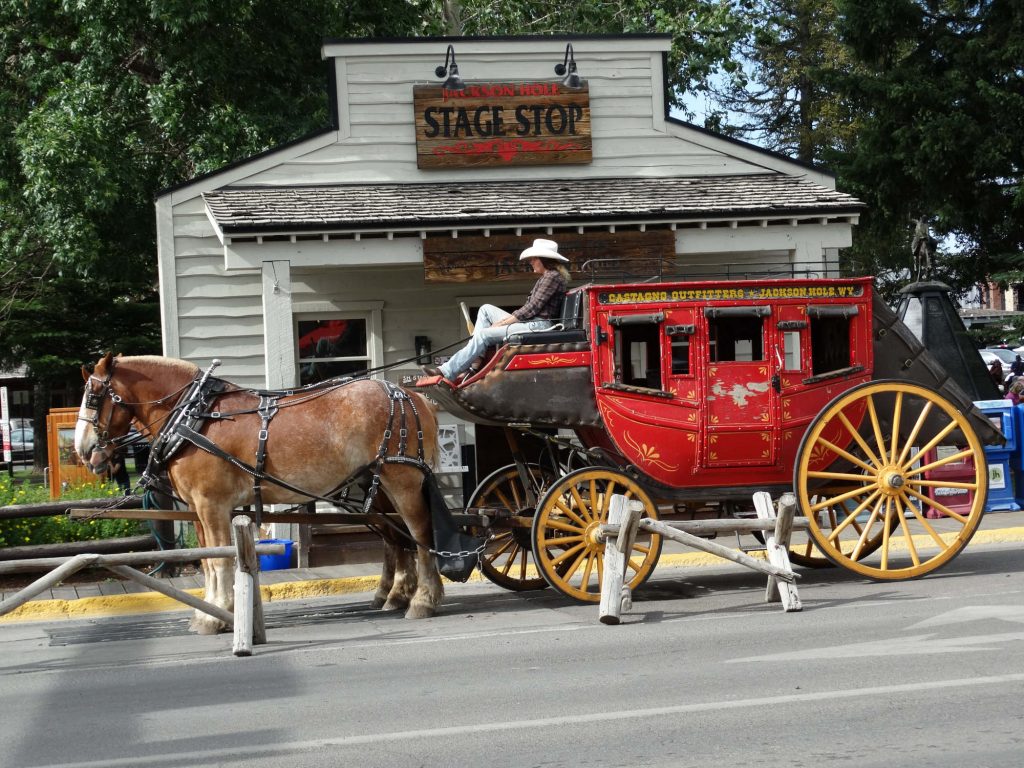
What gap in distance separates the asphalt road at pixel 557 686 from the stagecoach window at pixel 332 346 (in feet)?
17.9

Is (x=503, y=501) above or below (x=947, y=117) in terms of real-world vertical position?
below

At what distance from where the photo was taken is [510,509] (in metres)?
10.6

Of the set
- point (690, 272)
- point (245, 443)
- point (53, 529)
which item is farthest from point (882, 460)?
point (53, 529)

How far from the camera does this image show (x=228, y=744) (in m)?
6.07

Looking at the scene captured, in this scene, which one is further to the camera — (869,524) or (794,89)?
(794,89)

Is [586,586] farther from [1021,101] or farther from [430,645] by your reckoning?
[1021,101]

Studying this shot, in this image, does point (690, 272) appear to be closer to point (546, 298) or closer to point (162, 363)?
point (546, 298)

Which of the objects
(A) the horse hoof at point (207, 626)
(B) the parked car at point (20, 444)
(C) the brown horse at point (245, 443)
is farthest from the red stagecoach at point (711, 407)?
(B) the parked car at point (20, 444)

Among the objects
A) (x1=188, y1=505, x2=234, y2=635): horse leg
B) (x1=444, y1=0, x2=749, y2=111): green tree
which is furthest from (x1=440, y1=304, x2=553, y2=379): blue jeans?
(x1=444, y1=0, x2=749, y2=111): green tree

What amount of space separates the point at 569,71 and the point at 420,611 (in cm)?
819

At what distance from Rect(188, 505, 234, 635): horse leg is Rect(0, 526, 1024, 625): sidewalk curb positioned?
4.97 feet

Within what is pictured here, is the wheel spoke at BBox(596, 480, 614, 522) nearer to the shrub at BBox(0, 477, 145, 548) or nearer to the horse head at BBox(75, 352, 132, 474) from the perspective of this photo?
the horse head at BBox(75, 352, 132, 474)

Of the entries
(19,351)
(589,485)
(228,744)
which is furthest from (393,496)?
(19,351)

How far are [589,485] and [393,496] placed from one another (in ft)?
4.95
